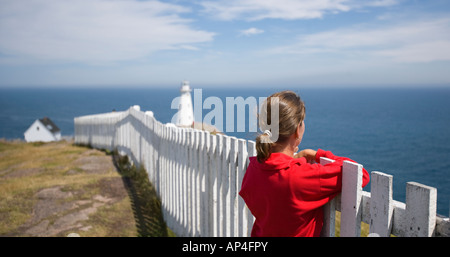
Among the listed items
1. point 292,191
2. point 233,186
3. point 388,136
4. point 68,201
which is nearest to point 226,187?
point 233,186

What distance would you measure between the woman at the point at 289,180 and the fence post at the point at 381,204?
170mm

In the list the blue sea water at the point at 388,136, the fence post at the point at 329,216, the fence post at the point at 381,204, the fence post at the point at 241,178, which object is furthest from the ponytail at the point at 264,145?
the fence post at the point at 241,178

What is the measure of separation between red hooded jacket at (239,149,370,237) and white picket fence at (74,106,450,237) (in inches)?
3.7

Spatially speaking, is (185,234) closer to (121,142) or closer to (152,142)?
(152,142)

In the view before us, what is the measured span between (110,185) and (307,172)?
19.0ft

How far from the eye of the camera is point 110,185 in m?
6.99

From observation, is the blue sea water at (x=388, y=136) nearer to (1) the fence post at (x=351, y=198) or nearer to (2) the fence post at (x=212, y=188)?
(2) the fence post at (x=212, y=188)

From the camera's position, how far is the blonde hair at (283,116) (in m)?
2.08

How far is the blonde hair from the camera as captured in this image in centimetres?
208

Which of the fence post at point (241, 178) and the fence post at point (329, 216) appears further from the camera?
the fence post at point (241, 178)

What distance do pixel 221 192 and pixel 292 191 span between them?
1.87m

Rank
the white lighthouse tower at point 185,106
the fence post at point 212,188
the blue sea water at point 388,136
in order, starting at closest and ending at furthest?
the fence post at point 212,188
the blue sea water at point 388,136
the white lighthouse tower at point 185,106

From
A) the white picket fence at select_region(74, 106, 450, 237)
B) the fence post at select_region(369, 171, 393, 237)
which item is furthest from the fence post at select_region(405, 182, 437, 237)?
the fence post at select_region(369, 171, 393, 237)
